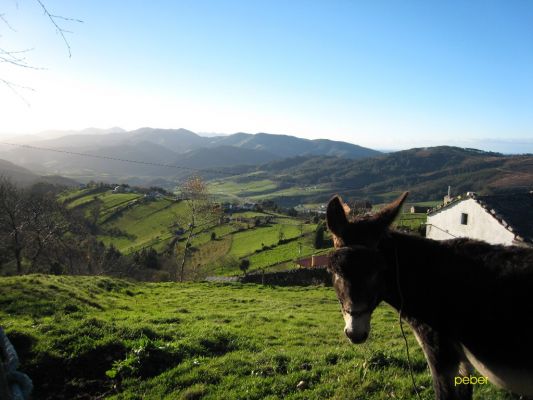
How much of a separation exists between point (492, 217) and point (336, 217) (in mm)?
30725

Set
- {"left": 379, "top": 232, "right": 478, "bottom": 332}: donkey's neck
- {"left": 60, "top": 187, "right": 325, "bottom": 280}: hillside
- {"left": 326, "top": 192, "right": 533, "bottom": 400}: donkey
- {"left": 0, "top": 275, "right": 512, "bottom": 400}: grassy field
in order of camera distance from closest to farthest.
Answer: {"left": 326, "top": 192, "right": 533, "bottom": 400}: donkey
{"left": 379, "top": 232, "right": 478, "bottom": 332}: donkey's neck
{"left": 0, "top": 275, "right": 512, "bottom": 400}: grassy field
{"left": 60, "top": 187, "right": 325, "bottom": 280}: hillside

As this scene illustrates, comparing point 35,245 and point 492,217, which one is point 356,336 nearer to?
point 492,217

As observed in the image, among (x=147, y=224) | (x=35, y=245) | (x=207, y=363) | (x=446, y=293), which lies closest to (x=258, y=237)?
(x=147, y=224)

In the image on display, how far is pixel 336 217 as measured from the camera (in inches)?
149

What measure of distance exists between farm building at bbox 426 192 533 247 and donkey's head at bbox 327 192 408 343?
20.5 meters

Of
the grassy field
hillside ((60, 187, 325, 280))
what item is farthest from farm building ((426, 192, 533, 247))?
hillside ((60, 187, 325, 280))

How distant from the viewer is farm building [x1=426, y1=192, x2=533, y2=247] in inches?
1026

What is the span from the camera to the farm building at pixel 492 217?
2606 centimetres

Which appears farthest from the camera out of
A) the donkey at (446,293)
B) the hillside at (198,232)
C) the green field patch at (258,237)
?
the green field patch at (258,237)

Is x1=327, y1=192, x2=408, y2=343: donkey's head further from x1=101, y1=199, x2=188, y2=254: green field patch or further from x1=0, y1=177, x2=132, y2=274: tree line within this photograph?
x1=101, y1=199, x2=188, y2=254: green field patch

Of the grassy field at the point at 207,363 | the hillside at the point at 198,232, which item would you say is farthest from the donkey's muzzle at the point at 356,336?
the hillside at the point at 198,232

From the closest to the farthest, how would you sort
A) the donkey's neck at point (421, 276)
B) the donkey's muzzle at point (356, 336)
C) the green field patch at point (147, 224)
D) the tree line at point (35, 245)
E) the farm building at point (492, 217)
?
the donkey's muzzle at point (356, 336) → the donkey's neck at point (421, 276) → the farm building at point (492, 217) → the tree line at point (35, 245) → the green field patch at point (147, 224)

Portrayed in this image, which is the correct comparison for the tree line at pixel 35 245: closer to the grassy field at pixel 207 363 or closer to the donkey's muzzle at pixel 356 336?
the grassy field at pixel 207 363

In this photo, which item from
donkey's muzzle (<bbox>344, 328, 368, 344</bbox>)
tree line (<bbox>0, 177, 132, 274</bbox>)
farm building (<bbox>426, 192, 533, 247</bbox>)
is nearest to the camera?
donkey's muzzle (<bbox>344, 328, 368, 344</bbox>)
